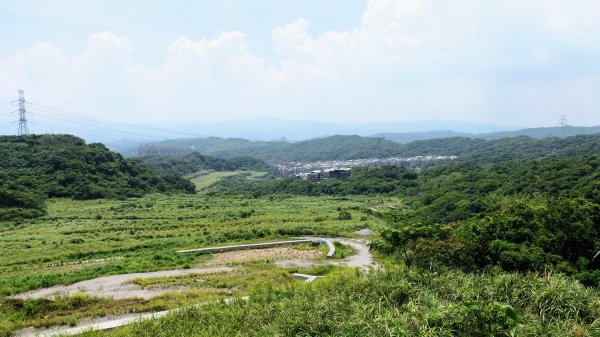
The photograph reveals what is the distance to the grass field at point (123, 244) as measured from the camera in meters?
17.7

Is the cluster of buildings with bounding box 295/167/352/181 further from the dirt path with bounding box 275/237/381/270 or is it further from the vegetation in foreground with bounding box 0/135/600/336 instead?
the dirt path with bounding box 275/237/381/270

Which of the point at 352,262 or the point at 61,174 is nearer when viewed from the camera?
the point at 352,262

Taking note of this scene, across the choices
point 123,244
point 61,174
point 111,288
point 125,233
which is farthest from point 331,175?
point 111,288

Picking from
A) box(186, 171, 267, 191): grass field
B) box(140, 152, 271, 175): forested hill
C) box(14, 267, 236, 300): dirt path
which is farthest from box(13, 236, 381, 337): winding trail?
box(140, 152, 271, 175): forested hill

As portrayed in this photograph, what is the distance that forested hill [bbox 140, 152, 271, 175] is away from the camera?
156375mm

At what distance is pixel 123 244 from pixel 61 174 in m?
49.2

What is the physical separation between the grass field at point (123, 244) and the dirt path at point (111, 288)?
2.93 feet

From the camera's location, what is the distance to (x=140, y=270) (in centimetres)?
2552

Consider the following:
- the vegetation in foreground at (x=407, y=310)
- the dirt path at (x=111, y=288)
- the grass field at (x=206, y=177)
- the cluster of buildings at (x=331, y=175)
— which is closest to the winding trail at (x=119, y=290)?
the dirt path at (x=111, y=288)

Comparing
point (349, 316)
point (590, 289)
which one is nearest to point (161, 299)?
point (349, 316)

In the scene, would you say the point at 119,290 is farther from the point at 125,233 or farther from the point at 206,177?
the point at 206,177

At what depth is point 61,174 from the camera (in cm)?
7525

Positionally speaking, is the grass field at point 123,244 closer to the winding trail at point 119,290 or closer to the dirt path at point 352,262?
the winding trail at point 119,290

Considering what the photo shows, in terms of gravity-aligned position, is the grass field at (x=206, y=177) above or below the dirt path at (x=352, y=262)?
below
